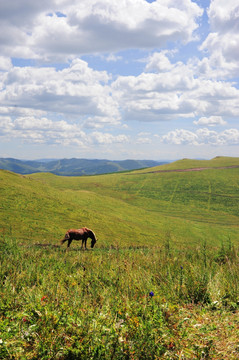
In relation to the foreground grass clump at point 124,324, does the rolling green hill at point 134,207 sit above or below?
below

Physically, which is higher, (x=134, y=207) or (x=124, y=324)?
(x=124, y=324)

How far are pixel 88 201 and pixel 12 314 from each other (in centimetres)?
5857

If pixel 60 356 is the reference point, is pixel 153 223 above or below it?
below

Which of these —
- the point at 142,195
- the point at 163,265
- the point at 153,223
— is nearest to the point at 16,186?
the point at 153,223

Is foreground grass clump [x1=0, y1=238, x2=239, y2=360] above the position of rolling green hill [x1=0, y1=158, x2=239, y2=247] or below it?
above

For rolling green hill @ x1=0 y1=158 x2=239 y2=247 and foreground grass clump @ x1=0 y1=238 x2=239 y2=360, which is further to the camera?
rolling green hill @ x1=0 y1=158 x2=239 y2=247

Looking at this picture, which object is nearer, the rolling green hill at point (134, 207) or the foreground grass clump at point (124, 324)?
the foreground grass clump at point (124, 324)

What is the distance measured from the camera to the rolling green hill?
3475 centimetres

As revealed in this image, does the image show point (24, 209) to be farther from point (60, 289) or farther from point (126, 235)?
point (60, 289)

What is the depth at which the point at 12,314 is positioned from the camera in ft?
18.2

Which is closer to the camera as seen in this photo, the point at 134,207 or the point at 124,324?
the point at 124,324

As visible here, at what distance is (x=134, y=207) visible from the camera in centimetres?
7031

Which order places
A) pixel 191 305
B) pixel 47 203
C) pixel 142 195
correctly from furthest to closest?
pixel 142 195
pixel 47 203
pixel 191 305

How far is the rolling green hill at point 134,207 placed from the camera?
34750 millimetres
